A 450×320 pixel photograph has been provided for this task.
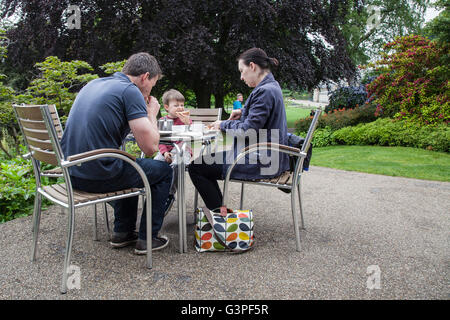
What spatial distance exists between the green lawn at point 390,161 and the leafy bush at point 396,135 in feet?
1.11

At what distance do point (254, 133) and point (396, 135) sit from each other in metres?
7.53

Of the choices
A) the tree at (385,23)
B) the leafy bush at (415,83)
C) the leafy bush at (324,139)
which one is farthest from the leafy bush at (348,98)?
the tree at (385,23)

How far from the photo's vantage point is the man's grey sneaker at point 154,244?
2.67 metres

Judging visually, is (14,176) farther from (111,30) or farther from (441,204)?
(111,30)

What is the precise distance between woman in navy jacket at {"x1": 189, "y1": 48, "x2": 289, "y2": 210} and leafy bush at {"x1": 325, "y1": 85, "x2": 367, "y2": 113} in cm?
1231

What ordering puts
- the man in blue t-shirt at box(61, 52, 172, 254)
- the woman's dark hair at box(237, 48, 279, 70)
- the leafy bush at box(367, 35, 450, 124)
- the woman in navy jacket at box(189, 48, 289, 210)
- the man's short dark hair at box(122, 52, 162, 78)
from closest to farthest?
the man in blue t-shirt at box(61, 52, 172, 254) → the man's short dark hair at box(122, 52, 162, 78) → the woman in navy jacket at box(189, 48, 289, 210) → the woman's dark hair at box(237, 48, 279, 70) → the leafy bush at box(367, 35, 450, 124)

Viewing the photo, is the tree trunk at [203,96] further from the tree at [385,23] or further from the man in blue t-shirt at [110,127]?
the man in blue t-shirt at [110,127]

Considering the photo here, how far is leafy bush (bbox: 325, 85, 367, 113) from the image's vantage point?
562 inches

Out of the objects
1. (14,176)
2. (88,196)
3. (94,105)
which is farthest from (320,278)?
(14,176)

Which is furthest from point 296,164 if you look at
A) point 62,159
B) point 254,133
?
point 62,159

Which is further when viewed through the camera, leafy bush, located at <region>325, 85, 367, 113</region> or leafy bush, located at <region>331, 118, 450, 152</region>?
leafy bush, located at <region>325, 85, 367, 113</region>

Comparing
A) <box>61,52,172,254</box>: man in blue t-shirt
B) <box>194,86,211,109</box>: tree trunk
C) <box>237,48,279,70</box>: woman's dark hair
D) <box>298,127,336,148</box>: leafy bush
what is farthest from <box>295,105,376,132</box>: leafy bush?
<box>61,52,172,254</box>: man in blue t-shirt

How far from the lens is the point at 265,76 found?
2.93 metres

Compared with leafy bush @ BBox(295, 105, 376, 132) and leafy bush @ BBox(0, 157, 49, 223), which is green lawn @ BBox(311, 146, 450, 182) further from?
leafy bush @ BBox(0, 157, 49, 223)
